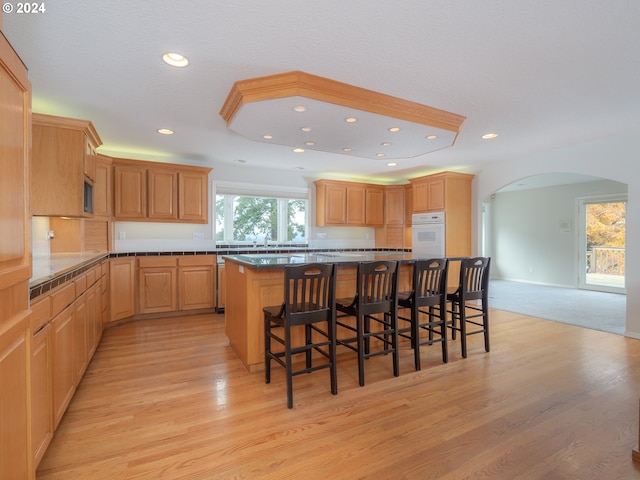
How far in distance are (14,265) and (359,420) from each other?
6.26 feet

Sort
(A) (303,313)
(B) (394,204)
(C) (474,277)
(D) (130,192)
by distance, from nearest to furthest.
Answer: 1. (A) (303,313)
2. (C) (474,277)
3. (D) (130,192)
4. (B) (394,204)

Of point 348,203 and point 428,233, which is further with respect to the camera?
point 348,203

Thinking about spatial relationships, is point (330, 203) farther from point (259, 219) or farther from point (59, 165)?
point (59, 165)

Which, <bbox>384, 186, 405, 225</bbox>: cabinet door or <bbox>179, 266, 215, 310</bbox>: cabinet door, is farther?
<bbox>384, 186, 405, 225</bbox>: cabinet door

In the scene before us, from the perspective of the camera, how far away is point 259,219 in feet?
18.6

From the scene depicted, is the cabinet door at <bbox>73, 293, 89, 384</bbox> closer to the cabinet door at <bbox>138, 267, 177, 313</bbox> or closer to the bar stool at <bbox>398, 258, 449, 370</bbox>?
the cabinet door at <bbox>138, 267, 177, 313</bbox>

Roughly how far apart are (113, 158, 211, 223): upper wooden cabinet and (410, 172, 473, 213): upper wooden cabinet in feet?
11.5

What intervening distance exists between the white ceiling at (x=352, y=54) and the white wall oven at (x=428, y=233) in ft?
6.76

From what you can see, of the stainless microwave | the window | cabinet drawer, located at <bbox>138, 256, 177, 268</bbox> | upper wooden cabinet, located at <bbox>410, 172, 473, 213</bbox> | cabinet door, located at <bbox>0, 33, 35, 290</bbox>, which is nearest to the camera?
cabinet door, located at <bbox>0, 33, 35, 290</bbox>

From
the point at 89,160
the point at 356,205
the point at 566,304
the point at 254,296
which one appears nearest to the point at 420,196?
the point at 356,205

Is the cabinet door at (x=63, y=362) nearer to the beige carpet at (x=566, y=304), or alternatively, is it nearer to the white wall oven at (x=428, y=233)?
the white wall oven at (x=428, y=233)

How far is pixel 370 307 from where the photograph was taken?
2.60 meters

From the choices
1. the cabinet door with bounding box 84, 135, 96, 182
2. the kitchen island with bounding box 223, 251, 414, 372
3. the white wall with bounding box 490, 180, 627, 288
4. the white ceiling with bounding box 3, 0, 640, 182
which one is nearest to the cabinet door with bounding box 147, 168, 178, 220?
the cabinet door with bounding box 84, 135, 96, 182

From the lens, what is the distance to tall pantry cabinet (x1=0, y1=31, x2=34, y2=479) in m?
1.10
